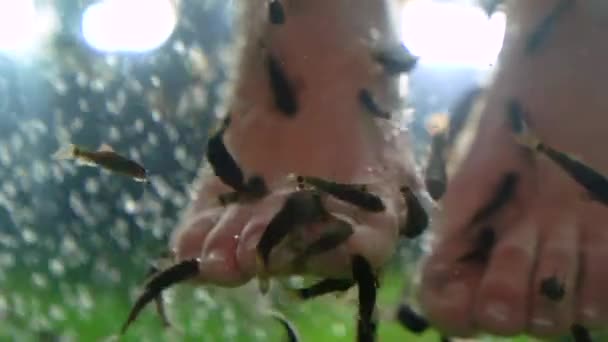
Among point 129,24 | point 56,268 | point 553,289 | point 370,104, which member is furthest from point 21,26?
point 553,289

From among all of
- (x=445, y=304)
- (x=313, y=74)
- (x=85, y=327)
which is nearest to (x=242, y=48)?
(x=313, y=74)

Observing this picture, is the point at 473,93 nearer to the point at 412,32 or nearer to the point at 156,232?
the point at 412,32

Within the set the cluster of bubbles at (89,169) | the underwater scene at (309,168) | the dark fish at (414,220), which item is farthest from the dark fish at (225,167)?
the cluster of bubbles at (89,169)

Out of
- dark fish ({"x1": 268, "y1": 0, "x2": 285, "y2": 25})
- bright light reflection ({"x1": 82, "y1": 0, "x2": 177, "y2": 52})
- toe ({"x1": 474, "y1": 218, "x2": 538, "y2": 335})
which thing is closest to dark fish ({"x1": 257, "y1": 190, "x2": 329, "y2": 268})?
toe ({"x1": 474, "y1": 218, "x2": 538, "y2": 335})

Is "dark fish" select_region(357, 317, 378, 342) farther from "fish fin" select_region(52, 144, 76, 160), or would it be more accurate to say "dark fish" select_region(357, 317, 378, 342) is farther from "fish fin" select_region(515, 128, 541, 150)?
"fish fin" select_region(52, 144, 76, 160)

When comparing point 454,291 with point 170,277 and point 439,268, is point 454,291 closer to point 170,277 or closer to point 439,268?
point 439,268
